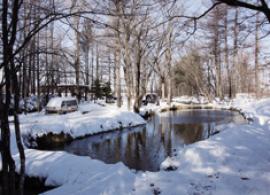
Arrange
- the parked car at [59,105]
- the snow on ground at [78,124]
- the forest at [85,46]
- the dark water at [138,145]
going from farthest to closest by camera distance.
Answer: the parked car at [59,105] < the snow on ground at [78,124] < the dark water at [138,145] < the forest at [85,46]

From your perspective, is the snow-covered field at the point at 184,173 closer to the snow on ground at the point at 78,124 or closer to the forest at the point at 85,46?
the forest at the point at 85,46

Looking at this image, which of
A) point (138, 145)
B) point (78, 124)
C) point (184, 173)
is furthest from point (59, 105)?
point (184, 173)

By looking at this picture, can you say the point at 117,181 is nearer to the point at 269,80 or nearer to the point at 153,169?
the point at 153,169

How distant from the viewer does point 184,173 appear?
253 inches

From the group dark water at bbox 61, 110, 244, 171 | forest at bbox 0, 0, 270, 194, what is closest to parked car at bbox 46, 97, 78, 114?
forest at bbox 0, 0, 270, 194

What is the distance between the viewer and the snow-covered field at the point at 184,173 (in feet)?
18.1

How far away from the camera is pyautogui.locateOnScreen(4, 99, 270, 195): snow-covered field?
5.52 metres

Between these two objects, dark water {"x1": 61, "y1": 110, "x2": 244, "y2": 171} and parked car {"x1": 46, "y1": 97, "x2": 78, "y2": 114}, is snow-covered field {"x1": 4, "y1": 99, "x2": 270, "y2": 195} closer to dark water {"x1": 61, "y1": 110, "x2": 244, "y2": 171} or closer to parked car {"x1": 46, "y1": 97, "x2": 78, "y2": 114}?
dark water {"x1": 61, "y1": 110, "x2": 244, "y2": 171}

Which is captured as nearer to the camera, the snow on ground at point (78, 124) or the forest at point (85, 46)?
the forest at point (85, 46)

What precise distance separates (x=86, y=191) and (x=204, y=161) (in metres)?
3.06

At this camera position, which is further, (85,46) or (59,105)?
(59,105)

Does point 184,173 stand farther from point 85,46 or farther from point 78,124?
point 78,124

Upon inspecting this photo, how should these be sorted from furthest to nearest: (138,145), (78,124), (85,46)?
(78,124) < (138,145) < (85,46)

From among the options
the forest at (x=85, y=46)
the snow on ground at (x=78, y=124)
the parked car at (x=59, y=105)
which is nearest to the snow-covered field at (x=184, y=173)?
the forest at (x=85, y=46)
